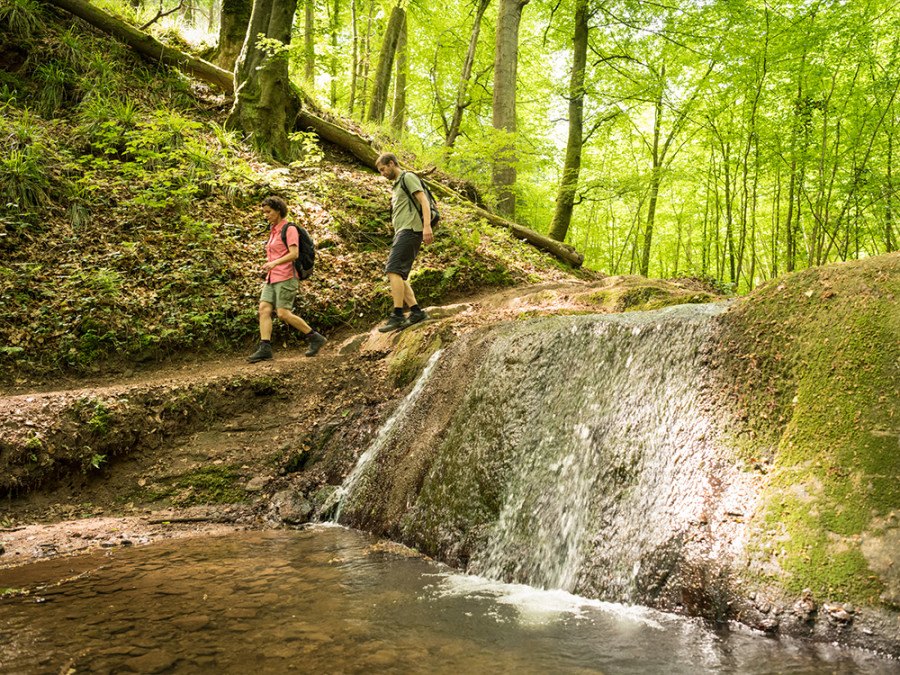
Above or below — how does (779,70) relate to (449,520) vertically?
above

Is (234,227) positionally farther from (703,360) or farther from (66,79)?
(703,360)

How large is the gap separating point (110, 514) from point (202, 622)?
3.22 m

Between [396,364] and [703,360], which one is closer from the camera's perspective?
[703,360]

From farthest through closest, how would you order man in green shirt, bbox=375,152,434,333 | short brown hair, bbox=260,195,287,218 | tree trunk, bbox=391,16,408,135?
tree trunk, bbox=391,16,408,135 < short brown hair, bbox=260,195,287,218 < man in green shirt, bbox=375,152,434,333

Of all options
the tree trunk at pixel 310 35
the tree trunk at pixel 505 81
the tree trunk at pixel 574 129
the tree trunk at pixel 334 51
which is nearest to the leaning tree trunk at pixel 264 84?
the tree trunk at pixel 310 35

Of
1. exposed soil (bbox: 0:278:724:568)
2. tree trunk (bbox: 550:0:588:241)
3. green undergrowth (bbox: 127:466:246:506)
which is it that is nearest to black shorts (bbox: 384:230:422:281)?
exposed soil (bbox: 0:278:724:568)

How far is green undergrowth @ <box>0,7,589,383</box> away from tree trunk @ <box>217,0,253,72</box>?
1365mm

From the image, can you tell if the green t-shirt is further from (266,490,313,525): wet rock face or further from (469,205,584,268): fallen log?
(469,205,584,268): fallen log

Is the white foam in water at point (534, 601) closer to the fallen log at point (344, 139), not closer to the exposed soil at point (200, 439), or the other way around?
the exposed soil at point (200, 439)

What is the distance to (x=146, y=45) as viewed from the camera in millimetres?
12117

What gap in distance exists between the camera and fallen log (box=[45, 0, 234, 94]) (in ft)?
39.3

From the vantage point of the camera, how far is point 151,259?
28.1 feet

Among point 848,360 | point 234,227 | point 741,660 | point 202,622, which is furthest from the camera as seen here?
point 234,227

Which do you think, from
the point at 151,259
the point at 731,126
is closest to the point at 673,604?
the point at 151,259
